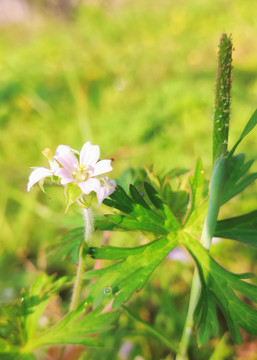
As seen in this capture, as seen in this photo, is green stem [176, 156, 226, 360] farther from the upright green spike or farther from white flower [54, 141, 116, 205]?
white flower [54, 141, 116, 205]

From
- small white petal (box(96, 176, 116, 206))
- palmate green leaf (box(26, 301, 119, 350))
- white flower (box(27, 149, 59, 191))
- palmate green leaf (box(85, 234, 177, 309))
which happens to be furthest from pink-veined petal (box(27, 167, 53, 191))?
palmate green leaf (box(26, 301, 119, 350))

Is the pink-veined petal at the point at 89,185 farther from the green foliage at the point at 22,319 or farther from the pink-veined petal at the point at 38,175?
the green foliage at the point at 22,319

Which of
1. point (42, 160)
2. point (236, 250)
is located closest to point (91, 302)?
point (236, 250)

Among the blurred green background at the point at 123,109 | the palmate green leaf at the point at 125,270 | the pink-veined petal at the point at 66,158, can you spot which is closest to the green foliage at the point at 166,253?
the palmate green leaf at the point at 125,270

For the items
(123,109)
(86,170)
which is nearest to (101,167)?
(86,170)

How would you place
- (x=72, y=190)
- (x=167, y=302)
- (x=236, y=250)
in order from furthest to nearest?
(x=236, y=250), (x=167, y=302), (x=72, y=190)

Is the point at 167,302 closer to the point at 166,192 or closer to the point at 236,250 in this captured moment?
the point at 236,250
